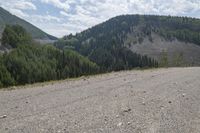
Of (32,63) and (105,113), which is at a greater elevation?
(105,113)

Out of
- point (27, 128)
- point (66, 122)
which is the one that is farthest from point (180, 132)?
Result: point (27, 128)

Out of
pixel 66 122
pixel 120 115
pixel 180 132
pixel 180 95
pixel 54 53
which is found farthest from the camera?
pixel 54 53

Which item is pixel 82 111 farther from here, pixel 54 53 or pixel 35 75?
pixel 54 53

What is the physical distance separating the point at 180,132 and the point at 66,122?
374 cm

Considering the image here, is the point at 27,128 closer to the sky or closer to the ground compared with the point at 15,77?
closer to the sky

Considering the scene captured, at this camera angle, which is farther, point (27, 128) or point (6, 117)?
point (6, 117)

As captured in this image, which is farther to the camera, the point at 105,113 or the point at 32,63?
the point at 32,63

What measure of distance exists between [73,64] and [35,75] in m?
24.8

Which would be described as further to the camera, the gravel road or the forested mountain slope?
the forested mountain slope

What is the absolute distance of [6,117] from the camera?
37.8 feet

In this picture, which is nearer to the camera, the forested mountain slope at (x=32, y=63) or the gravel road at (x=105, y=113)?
the gravel road at (x=105, y=113)

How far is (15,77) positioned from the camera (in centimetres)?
8075

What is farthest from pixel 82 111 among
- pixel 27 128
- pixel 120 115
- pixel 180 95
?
pixel 180 95

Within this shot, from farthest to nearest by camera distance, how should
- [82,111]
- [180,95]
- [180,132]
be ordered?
1. [180,95]
2. [82,111]
3. [180,132]
